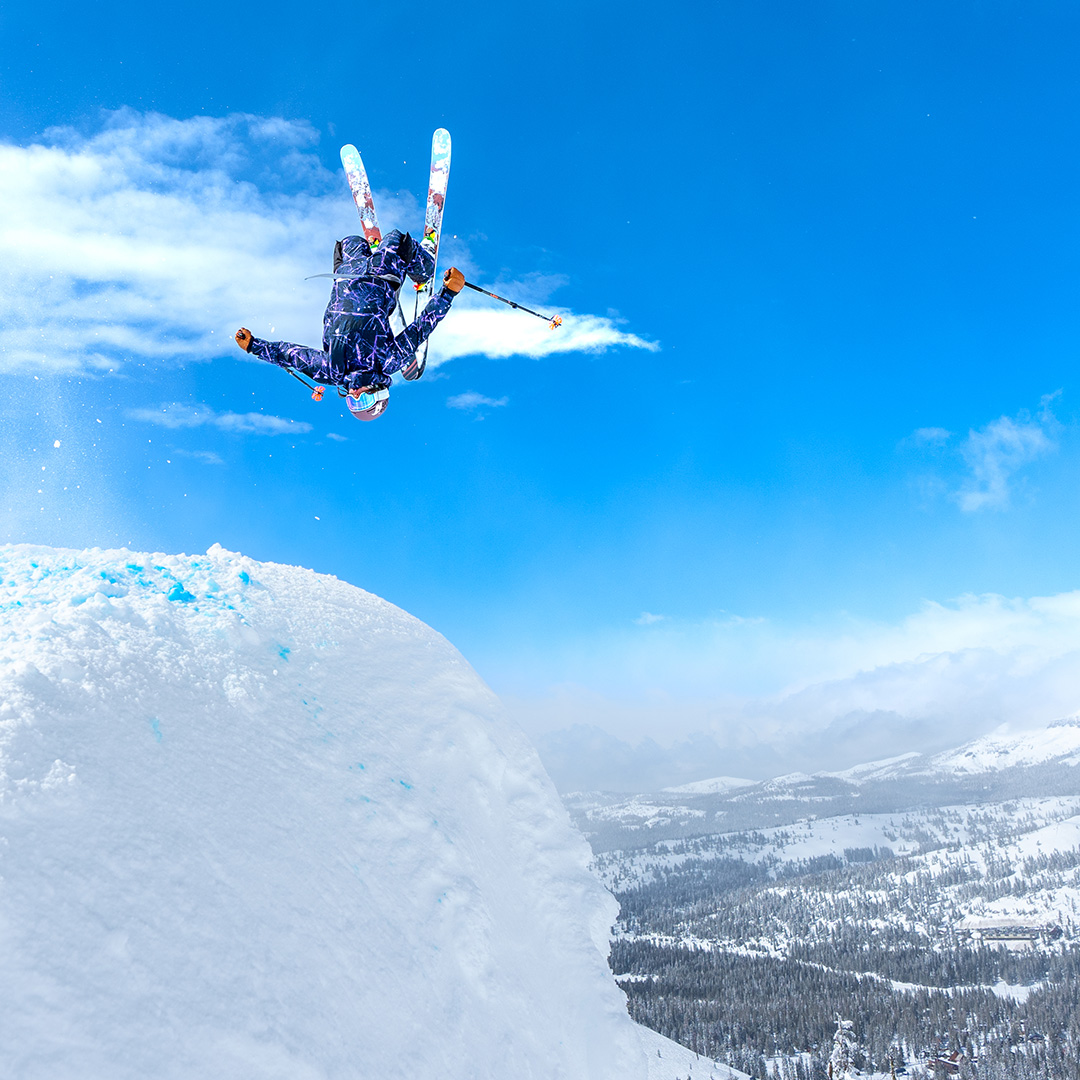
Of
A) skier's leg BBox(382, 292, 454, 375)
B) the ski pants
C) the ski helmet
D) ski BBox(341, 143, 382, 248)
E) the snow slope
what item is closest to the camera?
the snow slope

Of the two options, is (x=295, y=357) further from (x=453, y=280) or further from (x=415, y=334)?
(x=453, y=280)

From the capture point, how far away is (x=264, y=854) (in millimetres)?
7965

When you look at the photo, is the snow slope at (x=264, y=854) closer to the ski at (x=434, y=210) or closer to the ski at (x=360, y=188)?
the ski at (x=434, y=210)

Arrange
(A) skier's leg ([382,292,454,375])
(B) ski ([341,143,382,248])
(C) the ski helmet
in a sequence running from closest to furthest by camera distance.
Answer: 1. (A) skier's leg ([382,292,454,375])
2. (C) the ski helmet
3. (B) ski ([341,143,382,248])

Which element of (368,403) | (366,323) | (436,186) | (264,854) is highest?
(436,186)

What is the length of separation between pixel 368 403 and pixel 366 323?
1.81 metres

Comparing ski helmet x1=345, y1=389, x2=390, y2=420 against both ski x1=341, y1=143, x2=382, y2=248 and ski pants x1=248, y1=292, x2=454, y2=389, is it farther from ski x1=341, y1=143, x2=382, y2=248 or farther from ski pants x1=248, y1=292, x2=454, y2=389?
ski x1=341, y1=143, x2=382, y2=248

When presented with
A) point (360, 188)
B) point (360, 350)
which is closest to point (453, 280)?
point (360, 350)

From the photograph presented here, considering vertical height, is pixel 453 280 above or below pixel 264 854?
above

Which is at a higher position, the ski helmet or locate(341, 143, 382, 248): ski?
locate(341, 143, 382, 248): ski

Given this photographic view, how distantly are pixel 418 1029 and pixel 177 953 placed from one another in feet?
9.10

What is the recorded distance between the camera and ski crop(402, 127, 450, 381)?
12672 mm

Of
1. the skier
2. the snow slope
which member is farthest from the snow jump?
the snow slope

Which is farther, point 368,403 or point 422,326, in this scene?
point 368,403
